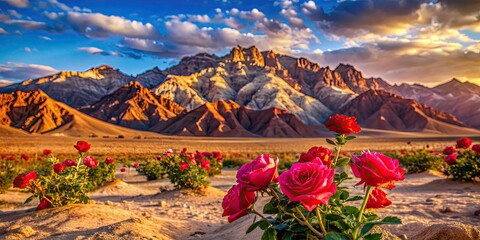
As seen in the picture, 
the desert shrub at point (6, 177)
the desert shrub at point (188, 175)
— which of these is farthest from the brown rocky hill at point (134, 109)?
the desert shrub at point (188, 175)

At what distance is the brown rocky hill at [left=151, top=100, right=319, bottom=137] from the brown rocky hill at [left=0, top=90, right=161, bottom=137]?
12.5 meters

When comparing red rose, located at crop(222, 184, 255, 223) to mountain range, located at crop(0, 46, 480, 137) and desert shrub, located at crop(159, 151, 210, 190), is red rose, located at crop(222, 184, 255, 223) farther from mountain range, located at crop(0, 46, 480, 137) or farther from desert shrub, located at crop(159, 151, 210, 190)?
mountain range, located at crop(0, 46, 480, 137)

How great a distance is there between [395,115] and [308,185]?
497 feet

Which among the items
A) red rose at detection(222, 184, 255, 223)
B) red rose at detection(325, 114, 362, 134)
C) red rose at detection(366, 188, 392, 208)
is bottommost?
red rose at detection(366, 188, 392, 208)

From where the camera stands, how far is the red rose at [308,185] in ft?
6.51

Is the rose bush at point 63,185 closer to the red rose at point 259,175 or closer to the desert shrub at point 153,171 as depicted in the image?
the red rose at point 259,175

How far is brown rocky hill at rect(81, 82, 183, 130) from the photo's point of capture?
5012 inches

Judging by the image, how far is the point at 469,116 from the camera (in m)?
184

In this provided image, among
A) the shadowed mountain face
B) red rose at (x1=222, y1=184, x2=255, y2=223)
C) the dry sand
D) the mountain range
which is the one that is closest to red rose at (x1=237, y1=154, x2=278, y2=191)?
red rose at (x1=222, y1=184, x2=255, y2=223)

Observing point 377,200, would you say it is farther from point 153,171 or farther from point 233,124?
point 233,124

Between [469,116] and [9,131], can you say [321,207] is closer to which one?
[9,131]

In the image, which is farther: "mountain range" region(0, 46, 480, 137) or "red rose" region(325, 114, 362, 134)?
"mountain range" region(0, 46, 480, 137)

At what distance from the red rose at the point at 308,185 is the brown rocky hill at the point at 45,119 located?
335 feet

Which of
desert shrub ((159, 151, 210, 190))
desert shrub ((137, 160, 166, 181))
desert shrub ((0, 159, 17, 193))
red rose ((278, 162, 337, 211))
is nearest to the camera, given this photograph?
red rose ((278, 162, 337, 211))
